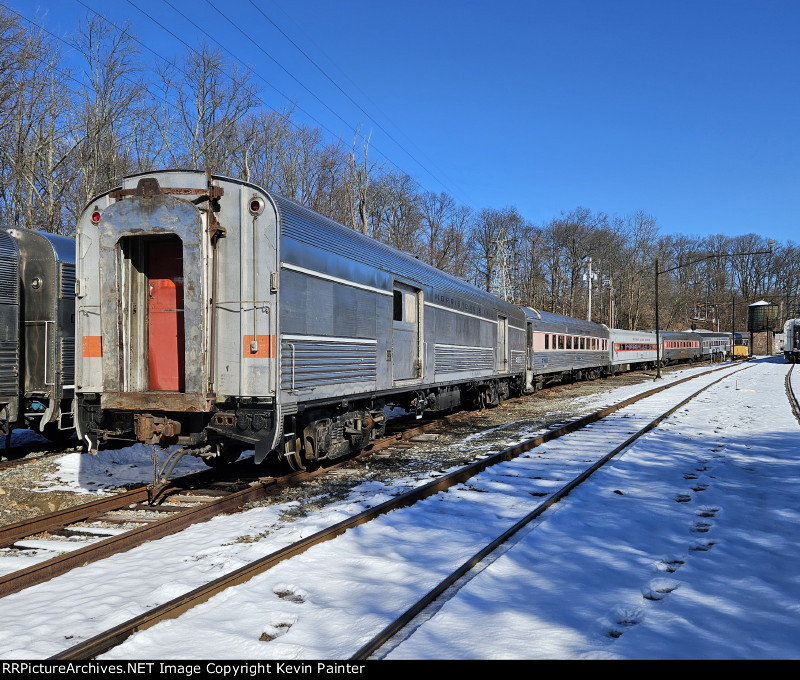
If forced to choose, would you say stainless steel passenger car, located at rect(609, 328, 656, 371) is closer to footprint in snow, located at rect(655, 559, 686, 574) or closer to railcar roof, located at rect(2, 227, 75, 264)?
railcar roof, located at rect(2, 227, 75, 264)

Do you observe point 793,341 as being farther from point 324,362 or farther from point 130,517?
point 130,517

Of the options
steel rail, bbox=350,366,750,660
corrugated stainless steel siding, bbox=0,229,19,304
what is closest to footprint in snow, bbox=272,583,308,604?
steel rail, bbox=350,366,750,660

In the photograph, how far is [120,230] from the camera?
6836mm

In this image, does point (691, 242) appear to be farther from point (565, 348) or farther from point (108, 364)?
point (108, 364)

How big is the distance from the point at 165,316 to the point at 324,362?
77.3 inches

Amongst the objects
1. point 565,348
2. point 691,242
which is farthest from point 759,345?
point 565,348

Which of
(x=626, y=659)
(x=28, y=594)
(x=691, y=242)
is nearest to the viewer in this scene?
(x=626, y=659)

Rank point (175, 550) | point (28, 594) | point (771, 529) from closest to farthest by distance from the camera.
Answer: point (28, 594) < point (175, 550) < point (771, 529)

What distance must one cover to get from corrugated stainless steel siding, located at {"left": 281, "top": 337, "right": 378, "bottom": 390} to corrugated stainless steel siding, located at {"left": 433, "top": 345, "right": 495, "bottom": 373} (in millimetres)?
3270

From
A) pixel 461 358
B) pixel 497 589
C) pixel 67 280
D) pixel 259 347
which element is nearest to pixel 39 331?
pixel 67 280

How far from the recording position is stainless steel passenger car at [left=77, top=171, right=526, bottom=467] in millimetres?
6570

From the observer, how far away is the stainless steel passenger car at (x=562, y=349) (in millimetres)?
22872

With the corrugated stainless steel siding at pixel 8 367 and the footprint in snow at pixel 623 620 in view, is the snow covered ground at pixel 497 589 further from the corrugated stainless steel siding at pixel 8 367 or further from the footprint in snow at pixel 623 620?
the corrugated stainless steel siding at pixel 8 367

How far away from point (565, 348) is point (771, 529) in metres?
22.3
